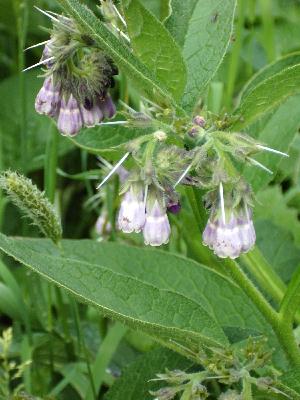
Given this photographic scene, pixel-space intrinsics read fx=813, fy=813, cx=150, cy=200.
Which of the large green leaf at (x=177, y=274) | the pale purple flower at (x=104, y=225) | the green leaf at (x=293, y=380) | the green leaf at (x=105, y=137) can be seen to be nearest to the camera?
the green leaf at (x=293, y=380)

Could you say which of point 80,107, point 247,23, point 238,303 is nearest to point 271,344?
point 238,303

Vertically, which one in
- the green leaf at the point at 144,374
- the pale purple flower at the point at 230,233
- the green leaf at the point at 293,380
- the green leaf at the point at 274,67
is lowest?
the green leaf at the point at 144,374

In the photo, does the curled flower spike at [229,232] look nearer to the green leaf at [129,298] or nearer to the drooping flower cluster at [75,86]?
the green leaf at [129,298]

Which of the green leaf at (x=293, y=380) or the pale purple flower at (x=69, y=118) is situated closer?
the green leaf at (x=293, y=380)

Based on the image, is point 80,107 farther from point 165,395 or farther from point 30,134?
point 30,134

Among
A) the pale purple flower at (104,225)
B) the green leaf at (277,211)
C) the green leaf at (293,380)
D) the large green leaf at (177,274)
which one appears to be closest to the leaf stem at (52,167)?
A: the large green leaf at (177,274)

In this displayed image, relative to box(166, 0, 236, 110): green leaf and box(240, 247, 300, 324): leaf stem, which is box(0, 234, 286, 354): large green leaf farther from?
box(166, 0, 236, 110): green leaf
